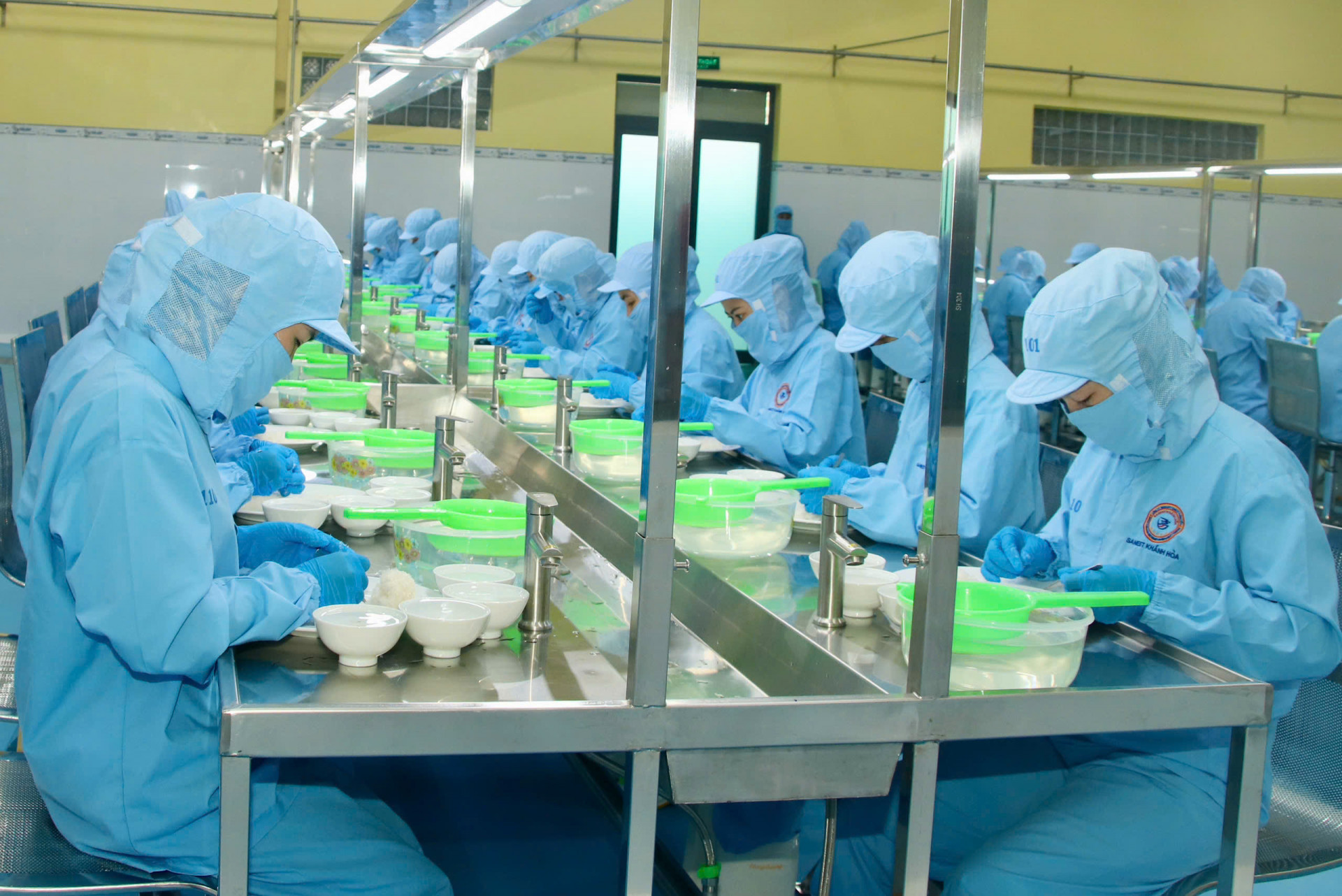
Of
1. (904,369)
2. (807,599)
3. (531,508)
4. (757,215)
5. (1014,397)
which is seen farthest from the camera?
(757,215)

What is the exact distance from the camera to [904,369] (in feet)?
9.08

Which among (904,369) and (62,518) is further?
(904,369)

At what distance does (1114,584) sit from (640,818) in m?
0.78

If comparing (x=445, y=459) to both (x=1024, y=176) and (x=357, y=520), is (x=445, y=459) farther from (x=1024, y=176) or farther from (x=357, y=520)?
(x=1024, y=176)

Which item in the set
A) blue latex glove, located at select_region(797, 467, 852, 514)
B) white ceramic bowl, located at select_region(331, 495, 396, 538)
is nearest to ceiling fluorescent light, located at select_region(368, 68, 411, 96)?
white ceramic bowl, located at select_region(331, 495, 396, 538)

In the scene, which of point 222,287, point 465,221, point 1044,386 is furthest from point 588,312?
→ point 222,287

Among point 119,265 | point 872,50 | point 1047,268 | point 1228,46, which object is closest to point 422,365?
point 119,265

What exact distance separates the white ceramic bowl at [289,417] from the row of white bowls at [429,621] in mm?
1661

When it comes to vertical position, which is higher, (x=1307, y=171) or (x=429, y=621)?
(x=1307, y=171)

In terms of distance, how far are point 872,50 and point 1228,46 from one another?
3039 millimetres

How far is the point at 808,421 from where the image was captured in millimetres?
3271

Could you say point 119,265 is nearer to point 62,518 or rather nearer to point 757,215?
point 62,518

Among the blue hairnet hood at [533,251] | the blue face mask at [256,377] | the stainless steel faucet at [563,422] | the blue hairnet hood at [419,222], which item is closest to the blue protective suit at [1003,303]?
the blue hairnet hood at [533,251]

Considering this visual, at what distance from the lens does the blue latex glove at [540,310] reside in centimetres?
629
